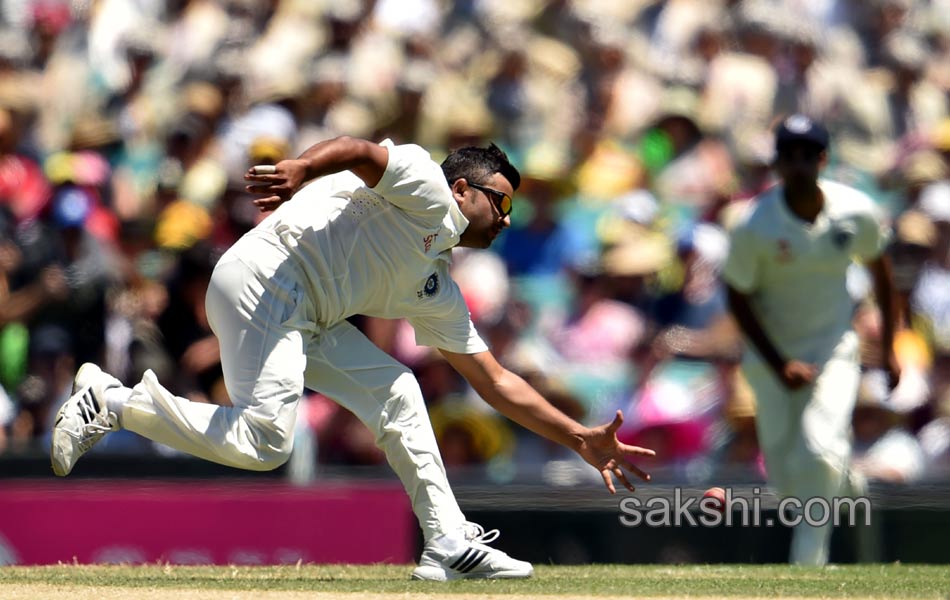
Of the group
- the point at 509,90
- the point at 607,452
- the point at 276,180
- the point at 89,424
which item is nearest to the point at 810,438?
the point at 607,452

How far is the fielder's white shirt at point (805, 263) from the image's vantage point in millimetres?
7828

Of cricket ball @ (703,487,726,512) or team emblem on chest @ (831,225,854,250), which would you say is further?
cricket ball @ (703,487,726,512)

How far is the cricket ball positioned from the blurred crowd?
15.1 inches

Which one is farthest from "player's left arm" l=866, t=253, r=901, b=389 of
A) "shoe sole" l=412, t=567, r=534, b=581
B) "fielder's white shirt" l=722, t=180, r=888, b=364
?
"shoe sole" l=412, t=567, r=534, b=581

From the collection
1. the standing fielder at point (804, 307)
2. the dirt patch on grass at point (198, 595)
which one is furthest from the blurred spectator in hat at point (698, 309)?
the dirt patch on grass at point (198, 595)

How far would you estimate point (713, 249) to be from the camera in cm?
1007

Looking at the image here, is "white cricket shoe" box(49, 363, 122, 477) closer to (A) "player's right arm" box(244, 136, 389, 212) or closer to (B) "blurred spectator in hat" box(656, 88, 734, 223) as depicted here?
(A) "player's right arm" box(244, 136, 389, 212)

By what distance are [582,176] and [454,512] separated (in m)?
4.68

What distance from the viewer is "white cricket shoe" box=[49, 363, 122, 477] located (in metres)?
6.27

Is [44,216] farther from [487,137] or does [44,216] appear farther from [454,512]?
[454,512]

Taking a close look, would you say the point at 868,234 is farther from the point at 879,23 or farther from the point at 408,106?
the point at 879,23

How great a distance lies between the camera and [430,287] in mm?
6355

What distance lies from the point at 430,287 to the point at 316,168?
102cm

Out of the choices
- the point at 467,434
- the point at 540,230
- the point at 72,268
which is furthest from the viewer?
the point at 540,230
